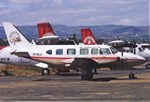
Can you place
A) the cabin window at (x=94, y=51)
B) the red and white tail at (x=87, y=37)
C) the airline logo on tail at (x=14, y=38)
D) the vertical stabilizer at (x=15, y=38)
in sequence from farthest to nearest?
the red and white tail at (x=87, y=37)
the airline logo on tail at (x=14, y=38)
the vertical stabilizer at (x=15, y=38)
the cabin window at (x=94, y=51)

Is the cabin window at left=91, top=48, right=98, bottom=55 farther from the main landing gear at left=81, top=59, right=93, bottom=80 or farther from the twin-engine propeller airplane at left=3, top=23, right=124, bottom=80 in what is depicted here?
the main landing gear at left=81, top=59, right=93, bottom=80

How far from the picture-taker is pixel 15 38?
35.8m

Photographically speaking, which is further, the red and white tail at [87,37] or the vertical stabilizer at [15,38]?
the red and white tail at [87,37]

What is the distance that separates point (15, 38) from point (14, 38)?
7 centimetres

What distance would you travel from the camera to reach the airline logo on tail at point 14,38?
117ft

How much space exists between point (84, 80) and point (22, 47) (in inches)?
263

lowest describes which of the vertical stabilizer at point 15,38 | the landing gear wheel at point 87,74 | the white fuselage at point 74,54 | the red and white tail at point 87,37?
the landing gear wheel at point 87,74

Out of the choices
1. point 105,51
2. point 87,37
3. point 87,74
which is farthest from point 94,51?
point 87,37

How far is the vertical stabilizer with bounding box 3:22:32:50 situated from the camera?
35.2 meters

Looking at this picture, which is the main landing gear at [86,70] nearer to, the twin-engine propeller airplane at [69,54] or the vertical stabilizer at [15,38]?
the twin-engine propeller airplane at [69,54]

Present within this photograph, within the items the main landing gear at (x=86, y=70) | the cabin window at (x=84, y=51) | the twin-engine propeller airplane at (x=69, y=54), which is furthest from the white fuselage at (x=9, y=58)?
the main landing gear at (x=86, y=70)

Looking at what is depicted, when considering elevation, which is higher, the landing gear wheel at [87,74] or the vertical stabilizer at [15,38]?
the vertical stabilizer at [15,38]

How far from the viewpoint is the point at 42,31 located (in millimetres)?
53531

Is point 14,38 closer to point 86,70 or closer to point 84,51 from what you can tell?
point 84,51
